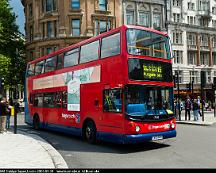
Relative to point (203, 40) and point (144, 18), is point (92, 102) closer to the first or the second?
point (144, 18)

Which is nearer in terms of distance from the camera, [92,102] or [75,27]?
[92,102]

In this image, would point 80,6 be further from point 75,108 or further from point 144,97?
Result: point 144,97

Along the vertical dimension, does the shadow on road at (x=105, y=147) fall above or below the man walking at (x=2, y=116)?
below

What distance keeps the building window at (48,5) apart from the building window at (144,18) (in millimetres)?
12758

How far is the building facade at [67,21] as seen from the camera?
45562mm

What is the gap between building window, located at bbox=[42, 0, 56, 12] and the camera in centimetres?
4684

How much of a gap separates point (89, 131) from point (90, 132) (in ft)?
0.33

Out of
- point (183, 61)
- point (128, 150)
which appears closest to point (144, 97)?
point (128, 150)

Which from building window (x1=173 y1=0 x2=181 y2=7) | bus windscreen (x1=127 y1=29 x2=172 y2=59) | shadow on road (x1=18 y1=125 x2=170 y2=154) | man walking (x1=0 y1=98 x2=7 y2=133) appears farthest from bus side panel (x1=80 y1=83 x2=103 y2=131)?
building window (x1=173 y1=0 x2=181 y2=7)

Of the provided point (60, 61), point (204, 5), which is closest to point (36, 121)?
point (60, 61)

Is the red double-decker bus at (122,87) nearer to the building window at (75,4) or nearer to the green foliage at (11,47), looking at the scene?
the green foliage at (11,47)

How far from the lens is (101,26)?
4672 cm

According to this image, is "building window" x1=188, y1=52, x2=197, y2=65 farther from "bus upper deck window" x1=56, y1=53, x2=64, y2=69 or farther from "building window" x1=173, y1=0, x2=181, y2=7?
"bus upper deck window" x1=56, y1=53, x2=64, y2=69

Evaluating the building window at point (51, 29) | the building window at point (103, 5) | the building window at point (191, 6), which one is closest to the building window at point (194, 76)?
the building window at point (191, 6)
